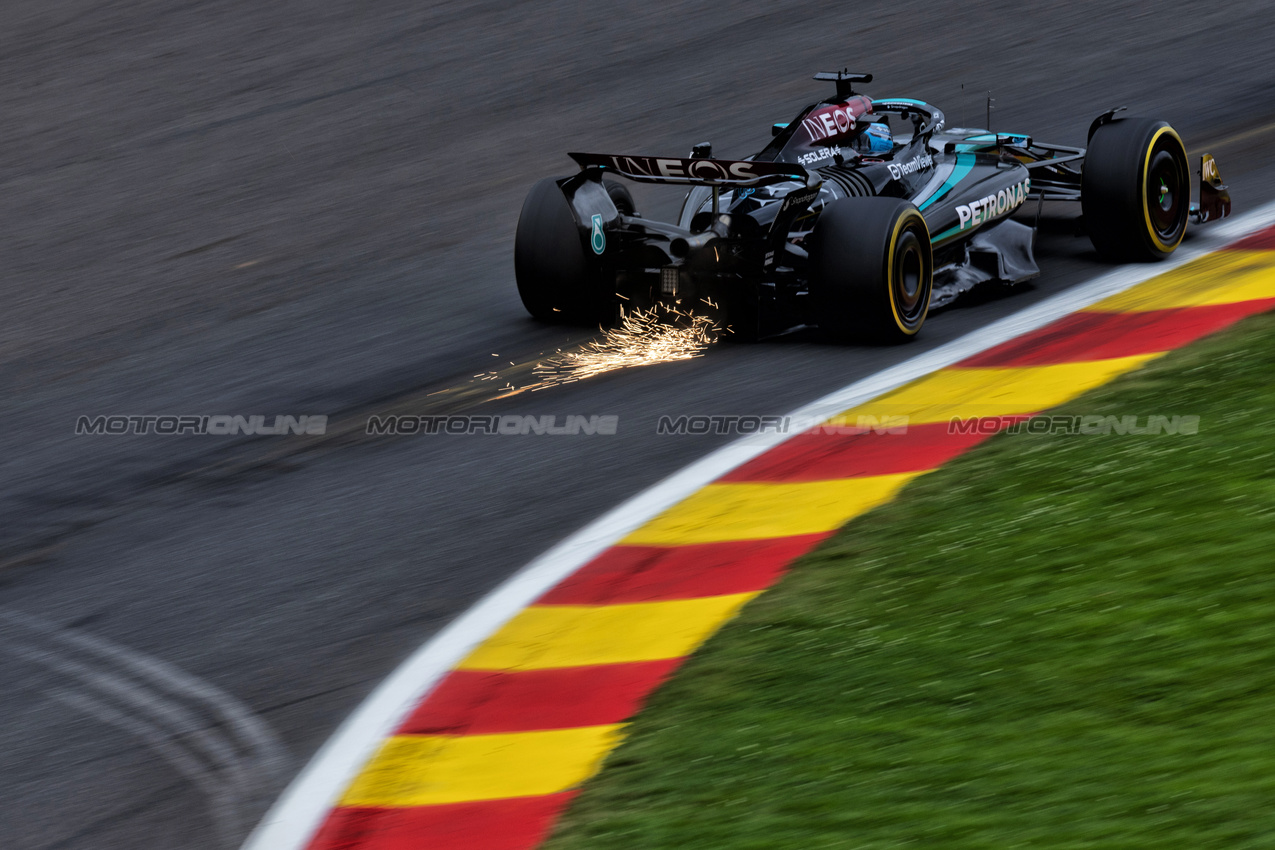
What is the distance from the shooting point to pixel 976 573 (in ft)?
14.5

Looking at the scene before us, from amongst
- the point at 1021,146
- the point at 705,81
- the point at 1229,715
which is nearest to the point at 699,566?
the point at 1229,715

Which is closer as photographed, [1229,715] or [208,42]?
[1229,715]

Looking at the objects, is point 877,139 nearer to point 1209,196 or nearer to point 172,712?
point 1209,196

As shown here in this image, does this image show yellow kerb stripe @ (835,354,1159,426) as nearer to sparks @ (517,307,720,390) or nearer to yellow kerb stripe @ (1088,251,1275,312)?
yellow kerb stripe @ (1088,251,1275,312)

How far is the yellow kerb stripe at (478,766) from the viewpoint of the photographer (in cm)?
379

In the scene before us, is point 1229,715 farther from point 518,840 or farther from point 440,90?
point 440,90

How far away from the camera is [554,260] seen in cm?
765

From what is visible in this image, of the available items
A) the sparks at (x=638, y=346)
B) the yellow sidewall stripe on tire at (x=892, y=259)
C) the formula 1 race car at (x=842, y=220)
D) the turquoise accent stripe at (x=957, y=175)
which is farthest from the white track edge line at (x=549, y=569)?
the sparks at (x=638, y=346)

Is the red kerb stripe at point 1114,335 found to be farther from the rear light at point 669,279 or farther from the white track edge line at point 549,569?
the rear light at point 669,279

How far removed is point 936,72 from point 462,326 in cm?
631

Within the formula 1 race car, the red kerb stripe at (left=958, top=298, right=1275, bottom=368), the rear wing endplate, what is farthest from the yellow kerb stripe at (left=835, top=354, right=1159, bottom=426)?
the rear wing endplate

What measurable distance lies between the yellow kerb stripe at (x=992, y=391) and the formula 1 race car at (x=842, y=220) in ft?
2.12

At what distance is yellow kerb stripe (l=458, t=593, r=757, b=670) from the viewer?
443 cm

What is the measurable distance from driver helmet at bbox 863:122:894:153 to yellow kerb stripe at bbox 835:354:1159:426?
6.15 ft
